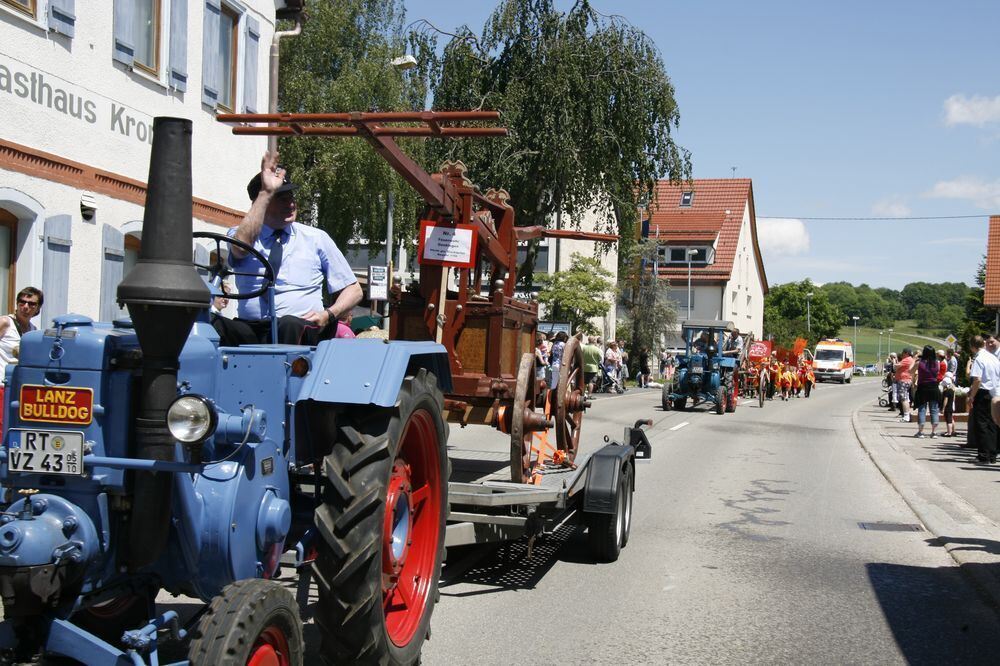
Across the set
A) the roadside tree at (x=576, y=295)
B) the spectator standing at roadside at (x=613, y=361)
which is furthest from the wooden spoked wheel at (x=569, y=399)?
the roadside tree at (x=576, y=295)

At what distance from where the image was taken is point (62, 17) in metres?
12.1

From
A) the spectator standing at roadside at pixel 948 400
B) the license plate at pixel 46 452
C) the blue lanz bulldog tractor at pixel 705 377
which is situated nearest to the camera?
the license plate at pixel 46 452

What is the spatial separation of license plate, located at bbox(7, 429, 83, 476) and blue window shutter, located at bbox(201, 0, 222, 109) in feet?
43.3

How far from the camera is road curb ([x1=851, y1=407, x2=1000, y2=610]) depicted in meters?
7.40

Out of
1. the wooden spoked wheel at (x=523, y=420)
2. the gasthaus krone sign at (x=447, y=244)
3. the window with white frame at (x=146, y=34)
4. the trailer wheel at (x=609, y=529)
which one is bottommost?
the trailer wheel at (x=609, y=529)

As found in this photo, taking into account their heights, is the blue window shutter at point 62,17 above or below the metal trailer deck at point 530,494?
above

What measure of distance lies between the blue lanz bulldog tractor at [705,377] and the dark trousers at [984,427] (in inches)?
406

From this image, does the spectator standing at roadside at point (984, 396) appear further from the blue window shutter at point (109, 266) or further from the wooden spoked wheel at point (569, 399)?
the blue window shutter at point (109, 266)

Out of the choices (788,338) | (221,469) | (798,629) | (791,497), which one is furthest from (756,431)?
(788,338)

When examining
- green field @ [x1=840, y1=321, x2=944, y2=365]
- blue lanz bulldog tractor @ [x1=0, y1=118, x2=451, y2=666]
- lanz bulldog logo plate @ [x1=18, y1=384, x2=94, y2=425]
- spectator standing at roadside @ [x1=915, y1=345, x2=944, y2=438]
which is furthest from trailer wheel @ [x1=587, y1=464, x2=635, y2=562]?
green field @ [x1=840, y1=321, x2=944, y2=365]

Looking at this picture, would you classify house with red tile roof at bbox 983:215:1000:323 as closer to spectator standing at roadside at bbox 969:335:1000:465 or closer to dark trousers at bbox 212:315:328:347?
spectator standing at roadside at bbox 969:335:1000:465

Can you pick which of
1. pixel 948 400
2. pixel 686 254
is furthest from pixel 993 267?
pixel 686 254

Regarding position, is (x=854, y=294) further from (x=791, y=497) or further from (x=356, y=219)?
(x=791, y=497)

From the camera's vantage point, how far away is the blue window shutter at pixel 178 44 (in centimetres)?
1438
